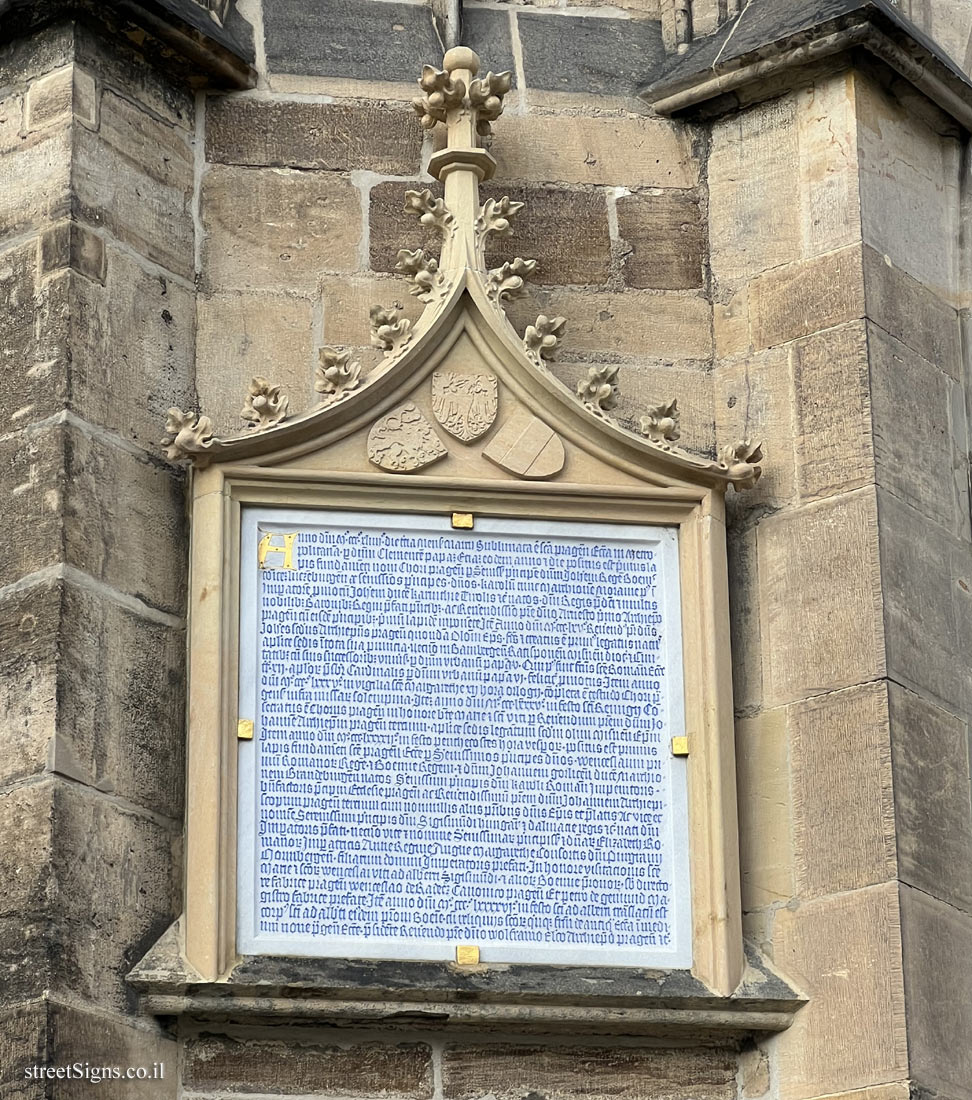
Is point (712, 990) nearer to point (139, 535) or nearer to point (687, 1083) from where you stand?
point (687, 1083)

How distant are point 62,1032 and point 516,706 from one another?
1.22 meters

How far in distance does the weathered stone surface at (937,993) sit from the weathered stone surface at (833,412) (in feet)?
3.21

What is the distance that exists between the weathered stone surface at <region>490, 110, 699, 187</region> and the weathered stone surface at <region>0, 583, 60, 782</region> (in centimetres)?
164

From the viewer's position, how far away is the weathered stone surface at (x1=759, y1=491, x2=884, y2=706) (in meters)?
5.77

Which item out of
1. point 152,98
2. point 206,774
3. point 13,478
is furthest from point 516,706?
point 152,98

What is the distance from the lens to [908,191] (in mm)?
6344

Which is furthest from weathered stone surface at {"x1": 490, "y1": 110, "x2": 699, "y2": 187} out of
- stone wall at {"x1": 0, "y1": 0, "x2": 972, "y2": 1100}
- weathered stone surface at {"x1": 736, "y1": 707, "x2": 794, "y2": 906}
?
weathered stone surface at {"x1": 736, "y1": 707, "x2": 794, "y2": 906}

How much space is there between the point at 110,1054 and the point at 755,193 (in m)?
2.59

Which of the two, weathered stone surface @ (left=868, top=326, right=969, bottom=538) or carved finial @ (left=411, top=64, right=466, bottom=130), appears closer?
weathered stone surface @ (left=868, top=326, right=969, bottom=538)

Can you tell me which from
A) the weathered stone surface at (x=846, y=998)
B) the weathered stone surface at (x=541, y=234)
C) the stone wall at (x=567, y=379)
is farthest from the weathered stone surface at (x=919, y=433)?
the weathered stone surface at (x=846, y=998)

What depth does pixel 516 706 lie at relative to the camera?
5695mm

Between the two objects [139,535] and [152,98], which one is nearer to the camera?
[139,535]

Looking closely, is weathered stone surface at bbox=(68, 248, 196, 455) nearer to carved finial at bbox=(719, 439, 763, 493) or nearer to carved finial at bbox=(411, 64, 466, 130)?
carved finial at bbox=(411, 64, 466, 130)

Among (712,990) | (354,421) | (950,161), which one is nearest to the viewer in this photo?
(712,990)
